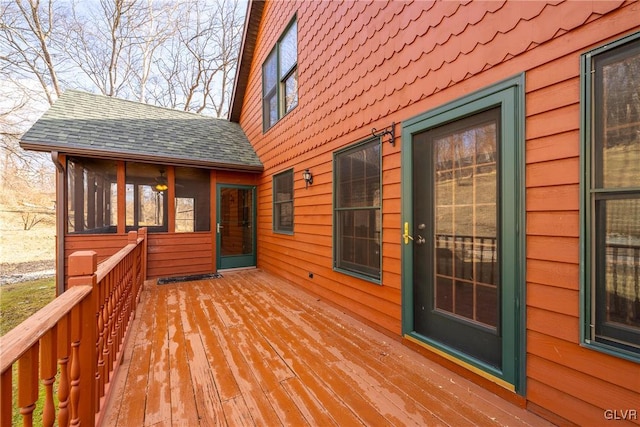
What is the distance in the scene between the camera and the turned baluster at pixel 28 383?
0.86 meters

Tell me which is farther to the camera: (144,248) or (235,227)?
(235,227)

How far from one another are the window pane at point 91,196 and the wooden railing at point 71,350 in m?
3.54

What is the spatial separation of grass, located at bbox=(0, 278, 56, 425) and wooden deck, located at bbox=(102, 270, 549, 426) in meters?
3.44

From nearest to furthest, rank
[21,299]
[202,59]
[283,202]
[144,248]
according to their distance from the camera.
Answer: [144,248] < [283,202] < [21,299] < [202,59]

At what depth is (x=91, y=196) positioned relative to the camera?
5.12 m

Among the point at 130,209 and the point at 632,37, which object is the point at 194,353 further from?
the point at 130,209

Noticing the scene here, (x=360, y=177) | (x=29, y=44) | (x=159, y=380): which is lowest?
(x=159, y=380)

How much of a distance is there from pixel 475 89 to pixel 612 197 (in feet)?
3.55

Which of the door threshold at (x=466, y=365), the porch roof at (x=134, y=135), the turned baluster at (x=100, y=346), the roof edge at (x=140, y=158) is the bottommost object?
the door threshold at (x=466, y=365)

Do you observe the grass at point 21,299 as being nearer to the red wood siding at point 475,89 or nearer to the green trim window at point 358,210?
the red wood siding at point 475,89

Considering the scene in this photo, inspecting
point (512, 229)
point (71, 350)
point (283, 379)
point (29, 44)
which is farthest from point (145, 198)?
point (29, 44)

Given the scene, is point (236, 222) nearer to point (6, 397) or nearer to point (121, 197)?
point (121, 197)

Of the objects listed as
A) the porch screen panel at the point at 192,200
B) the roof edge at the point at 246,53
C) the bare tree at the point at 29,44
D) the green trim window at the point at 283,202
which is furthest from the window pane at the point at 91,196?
the bare tree at the point at 29,44

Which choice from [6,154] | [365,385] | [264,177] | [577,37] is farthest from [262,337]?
[6,154]
